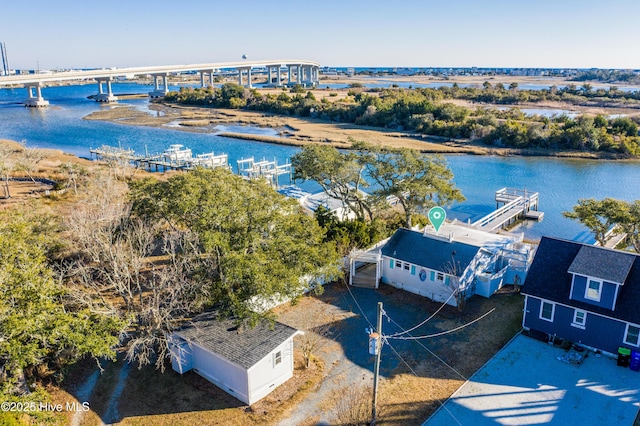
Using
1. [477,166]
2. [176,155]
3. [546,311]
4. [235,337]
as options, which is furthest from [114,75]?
[546,311]

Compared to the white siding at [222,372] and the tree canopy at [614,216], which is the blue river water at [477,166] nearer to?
the tree canopy at [614,216]

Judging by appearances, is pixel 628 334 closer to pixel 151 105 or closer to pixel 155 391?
pixel 155 391

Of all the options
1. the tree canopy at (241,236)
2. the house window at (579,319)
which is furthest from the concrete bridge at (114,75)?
the house window at (579,319)

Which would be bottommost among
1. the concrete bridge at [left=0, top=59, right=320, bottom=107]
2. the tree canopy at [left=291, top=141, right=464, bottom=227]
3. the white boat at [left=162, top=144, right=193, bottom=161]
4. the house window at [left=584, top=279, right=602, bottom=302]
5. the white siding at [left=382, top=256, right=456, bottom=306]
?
the white siding at [left=382, top=256, right=456, bottom=306]

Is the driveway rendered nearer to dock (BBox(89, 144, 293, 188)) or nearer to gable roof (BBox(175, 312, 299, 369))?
gable roof (BBox(175, 312, 299, 369))

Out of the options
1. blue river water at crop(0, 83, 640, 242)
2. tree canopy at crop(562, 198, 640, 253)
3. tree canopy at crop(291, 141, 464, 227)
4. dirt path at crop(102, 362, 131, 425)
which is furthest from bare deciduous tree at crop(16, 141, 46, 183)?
tree canopy at crop(562, 198, 640, 253)

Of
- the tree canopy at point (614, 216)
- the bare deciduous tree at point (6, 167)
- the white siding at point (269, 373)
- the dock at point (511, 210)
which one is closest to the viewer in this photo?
the white siding at point (269, 373)
